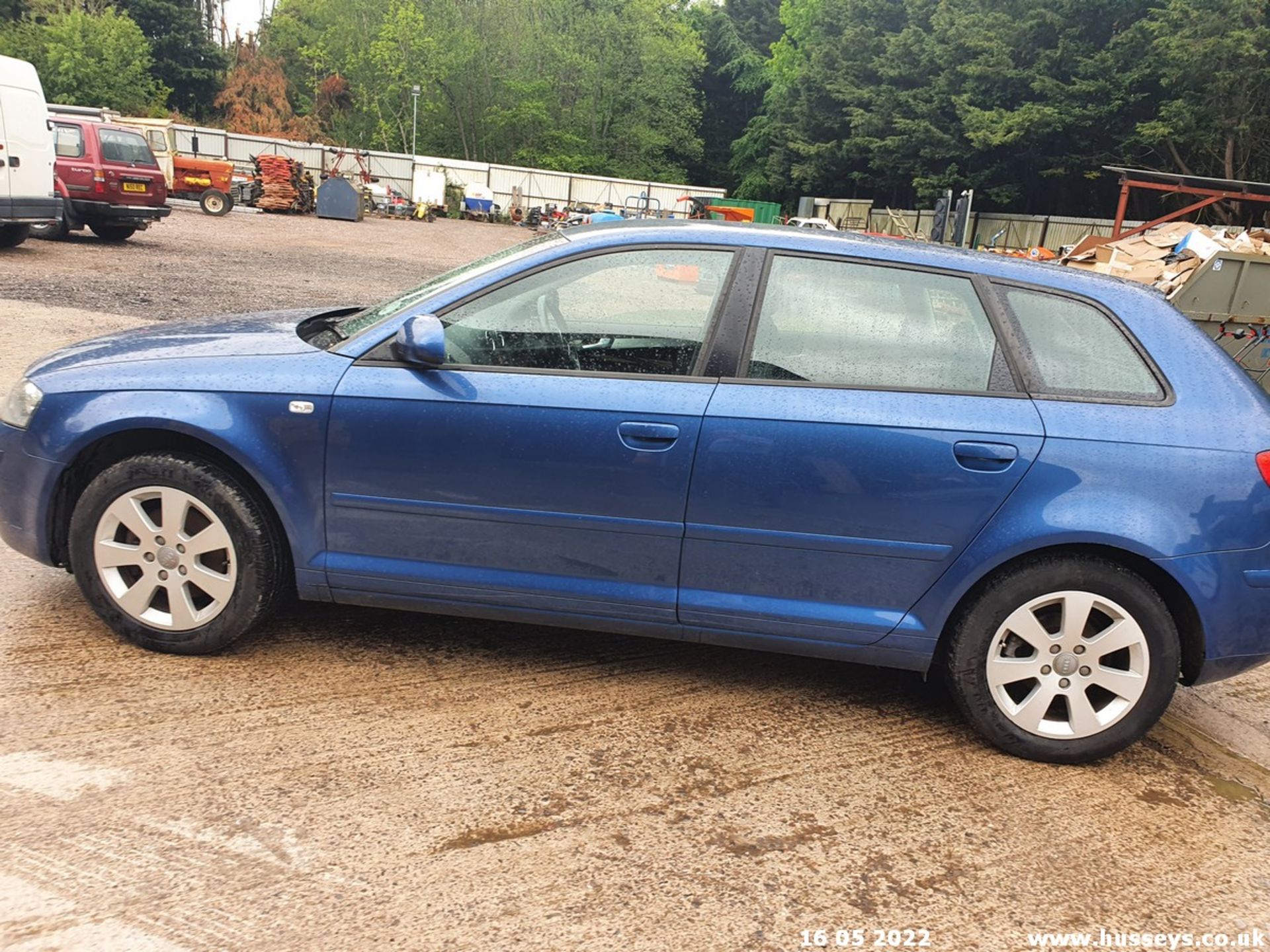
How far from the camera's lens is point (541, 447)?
10.2 ft

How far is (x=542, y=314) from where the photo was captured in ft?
10.8

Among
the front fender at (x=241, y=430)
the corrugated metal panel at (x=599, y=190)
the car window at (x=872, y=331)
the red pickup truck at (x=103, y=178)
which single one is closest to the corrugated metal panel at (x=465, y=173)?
the corrugated metal panel at (x=599, y=190)

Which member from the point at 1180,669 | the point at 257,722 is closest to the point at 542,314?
the point at 257,722

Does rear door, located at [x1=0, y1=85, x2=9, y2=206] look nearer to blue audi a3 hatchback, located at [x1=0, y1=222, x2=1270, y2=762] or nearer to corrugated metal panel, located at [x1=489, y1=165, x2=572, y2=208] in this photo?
blue audi a3 hatchback, located at [x1=0, y1=222, x2=1270, y2=762]

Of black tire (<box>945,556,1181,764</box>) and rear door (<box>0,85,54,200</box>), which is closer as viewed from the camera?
black tire (<box>945,556,1181,764</box>)

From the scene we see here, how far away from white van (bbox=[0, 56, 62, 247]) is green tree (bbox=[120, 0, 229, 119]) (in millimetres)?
51513

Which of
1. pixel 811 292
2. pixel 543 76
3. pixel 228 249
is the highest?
pixel 543 76

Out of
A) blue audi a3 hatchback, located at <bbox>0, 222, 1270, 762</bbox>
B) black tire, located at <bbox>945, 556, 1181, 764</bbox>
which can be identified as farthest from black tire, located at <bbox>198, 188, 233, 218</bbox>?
black tire, located at <bbox>945, 556, 1181, 764</bbox>

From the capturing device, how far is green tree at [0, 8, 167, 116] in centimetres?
4950

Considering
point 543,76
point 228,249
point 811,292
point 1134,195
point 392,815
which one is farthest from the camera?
point 543,76

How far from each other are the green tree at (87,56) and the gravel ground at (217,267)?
2993 centimetres

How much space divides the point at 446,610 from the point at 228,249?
1771 centimetres

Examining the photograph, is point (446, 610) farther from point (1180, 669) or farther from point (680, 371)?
point (1180, 669)

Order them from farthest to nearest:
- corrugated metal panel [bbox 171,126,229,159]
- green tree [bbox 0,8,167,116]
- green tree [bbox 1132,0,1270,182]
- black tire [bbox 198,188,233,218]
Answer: green tree [bbox 0,8,167,116] → corrugated metal panel [bbox 171,126,229,159] → green tree [bbox 1132,0,1270,182] → black tire [bbox 198,188,233,218]
